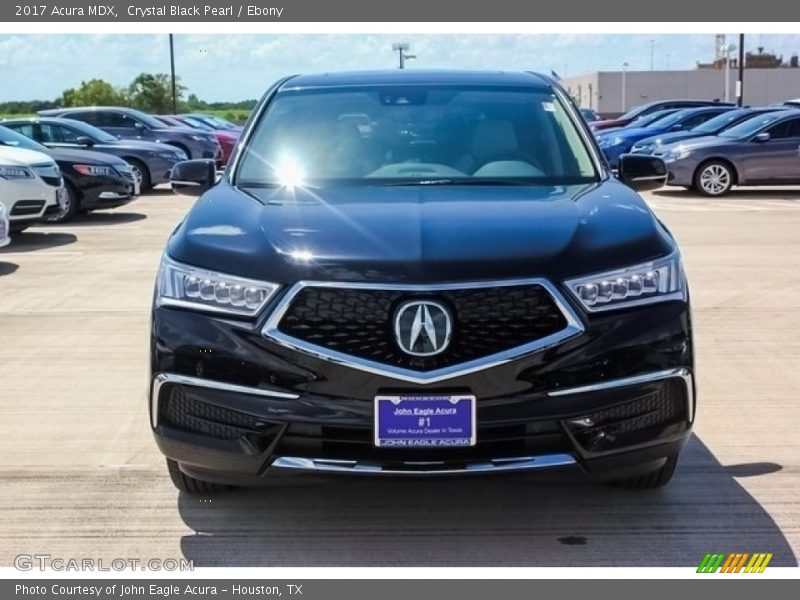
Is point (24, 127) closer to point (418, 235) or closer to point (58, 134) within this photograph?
point (58, 134)

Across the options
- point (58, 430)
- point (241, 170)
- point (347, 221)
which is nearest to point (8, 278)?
point (58, 430)

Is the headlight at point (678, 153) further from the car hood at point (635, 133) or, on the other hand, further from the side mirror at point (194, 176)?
the side mirror at point (194, 176)

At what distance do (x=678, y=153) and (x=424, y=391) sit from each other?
A: 15542 mm

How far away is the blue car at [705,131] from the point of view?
19422 millimetres

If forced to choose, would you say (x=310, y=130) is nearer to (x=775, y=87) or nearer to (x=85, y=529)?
(x=85, y=529)

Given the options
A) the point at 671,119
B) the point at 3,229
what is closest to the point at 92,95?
the point at 671,119

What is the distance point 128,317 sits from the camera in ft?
25.0

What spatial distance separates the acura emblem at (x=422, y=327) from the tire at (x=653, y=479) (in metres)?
1.15

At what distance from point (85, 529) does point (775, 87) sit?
85302 mm

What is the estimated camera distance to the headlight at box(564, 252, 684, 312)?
11.2 ft

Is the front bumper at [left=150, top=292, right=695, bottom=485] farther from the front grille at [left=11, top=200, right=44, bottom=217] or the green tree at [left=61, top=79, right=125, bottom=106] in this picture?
the green tree at [left=61, top=79, right=125, bottom=106]
